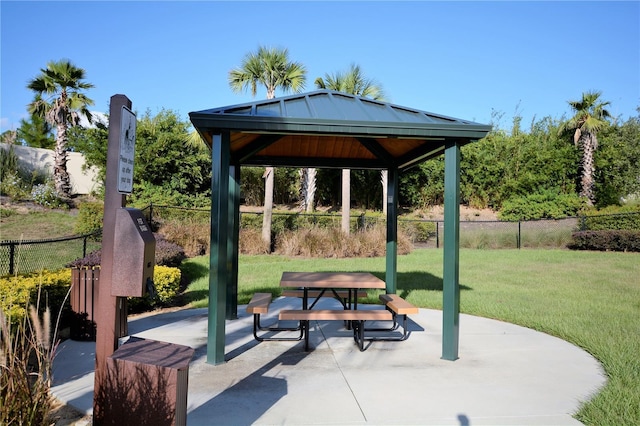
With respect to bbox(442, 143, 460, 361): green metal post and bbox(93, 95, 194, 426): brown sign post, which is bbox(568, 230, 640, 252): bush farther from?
bbox(93, 95, 194, 426): brown sign post

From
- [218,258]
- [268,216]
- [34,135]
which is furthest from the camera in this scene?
[34,135]

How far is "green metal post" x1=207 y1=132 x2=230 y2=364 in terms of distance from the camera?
532 centimetres

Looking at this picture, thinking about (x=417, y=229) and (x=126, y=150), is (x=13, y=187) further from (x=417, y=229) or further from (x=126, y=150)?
(x=126, y=150)

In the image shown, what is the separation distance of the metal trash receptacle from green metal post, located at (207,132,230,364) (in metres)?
2.13

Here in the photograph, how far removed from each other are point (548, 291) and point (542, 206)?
57.5 feet

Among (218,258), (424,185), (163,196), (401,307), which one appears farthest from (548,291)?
(163,196)

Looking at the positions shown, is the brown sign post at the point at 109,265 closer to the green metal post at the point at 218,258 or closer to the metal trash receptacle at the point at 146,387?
the metal trash receptacle at the point at 146,387

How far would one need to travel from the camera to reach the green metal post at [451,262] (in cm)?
568

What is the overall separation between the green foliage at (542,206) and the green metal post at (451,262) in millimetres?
23018

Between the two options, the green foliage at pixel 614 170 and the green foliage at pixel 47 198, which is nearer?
the green foliage at pixel 47 198

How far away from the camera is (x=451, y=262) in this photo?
18.9 ft

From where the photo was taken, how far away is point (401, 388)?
4676 millimetres

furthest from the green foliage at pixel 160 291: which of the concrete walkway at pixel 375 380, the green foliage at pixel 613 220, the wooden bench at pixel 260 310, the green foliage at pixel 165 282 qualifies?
the green foliage at pixel 613 220

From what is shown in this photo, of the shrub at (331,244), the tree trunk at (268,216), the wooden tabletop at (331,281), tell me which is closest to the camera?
the wooden tabletop at (331,281)
